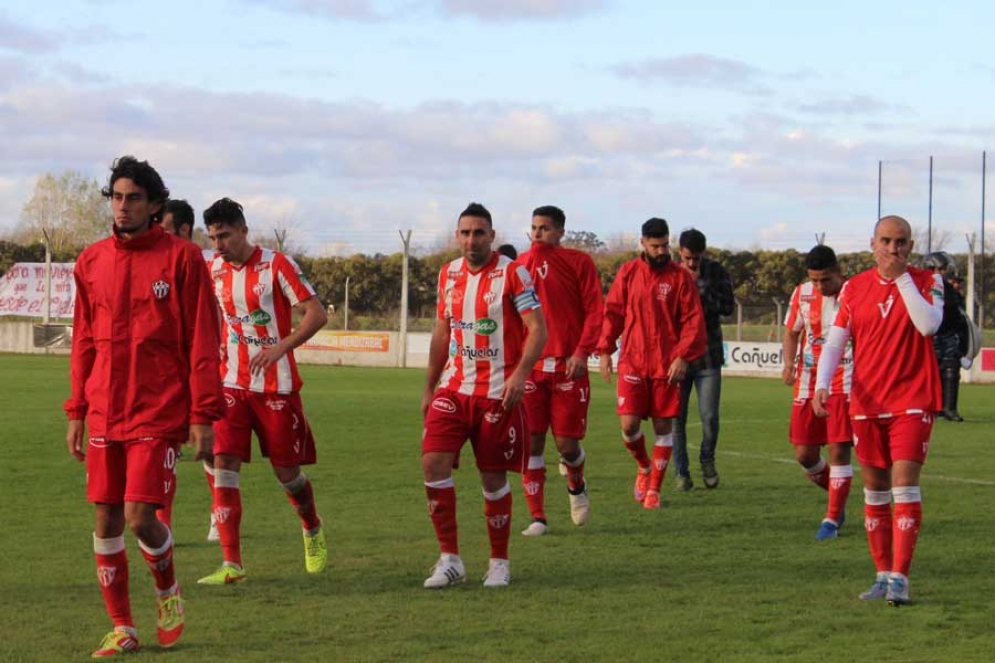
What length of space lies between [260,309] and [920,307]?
11.5 ft

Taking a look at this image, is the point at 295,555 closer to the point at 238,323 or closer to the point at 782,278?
the point at 238,323

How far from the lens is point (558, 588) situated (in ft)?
25.9

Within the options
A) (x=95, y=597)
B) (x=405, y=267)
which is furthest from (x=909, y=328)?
(x=405, y=267)

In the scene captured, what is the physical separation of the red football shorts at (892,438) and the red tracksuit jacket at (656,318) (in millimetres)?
3813

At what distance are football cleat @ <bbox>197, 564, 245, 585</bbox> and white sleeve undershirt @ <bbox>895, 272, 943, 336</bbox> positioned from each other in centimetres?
378

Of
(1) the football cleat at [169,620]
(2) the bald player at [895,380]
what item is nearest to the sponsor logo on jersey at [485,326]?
(2) the bald player at [895,380]

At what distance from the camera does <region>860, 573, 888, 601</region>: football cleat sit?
24.7 feet

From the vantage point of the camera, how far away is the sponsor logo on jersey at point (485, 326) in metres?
8.08

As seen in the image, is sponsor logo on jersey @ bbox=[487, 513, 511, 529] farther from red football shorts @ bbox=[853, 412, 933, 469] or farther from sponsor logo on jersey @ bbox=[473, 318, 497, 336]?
red football shorts @ bbox=[853, 412, 933, 469]

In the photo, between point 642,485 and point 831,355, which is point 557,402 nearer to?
point 642,485

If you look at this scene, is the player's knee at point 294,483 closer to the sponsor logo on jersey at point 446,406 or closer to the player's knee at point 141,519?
the sponsor logo on jersey at point 446,406

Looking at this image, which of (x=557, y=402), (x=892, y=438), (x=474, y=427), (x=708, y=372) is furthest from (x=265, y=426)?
(x=708, y=372)

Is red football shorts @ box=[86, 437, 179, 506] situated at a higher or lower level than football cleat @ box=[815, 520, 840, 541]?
higher

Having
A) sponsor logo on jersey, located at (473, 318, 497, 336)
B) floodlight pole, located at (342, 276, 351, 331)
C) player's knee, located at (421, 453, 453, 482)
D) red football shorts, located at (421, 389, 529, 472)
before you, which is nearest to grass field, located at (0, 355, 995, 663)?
player's knee, located at (421, 453, 453, 482)
